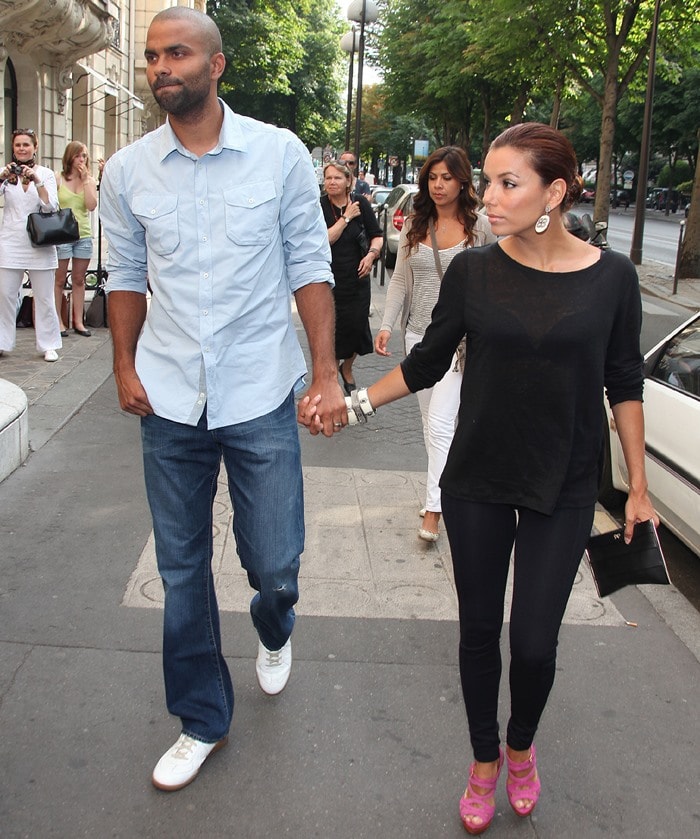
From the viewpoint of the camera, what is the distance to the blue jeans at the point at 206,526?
113 inches

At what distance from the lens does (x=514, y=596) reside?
8.99ft

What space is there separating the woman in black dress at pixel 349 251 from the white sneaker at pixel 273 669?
427 cm

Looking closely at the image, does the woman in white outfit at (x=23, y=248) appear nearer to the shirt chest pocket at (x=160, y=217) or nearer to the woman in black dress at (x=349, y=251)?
the woman in black dress at (x=349, y=251)

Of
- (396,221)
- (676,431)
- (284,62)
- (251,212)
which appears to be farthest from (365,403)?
(284,62)

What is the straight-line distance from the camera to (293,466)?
2949mm

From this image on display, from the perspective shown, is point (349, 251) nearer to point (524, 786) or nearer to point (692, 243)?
point (524, 786)

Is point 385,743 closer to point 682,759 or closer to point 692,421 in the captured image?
point 682,759

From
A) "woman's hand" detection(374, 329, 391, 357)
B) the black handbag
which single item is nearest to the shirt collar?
"woman's hand" detection(374, 329, 391, 357)

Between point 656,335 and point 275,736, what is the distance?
10762 mm

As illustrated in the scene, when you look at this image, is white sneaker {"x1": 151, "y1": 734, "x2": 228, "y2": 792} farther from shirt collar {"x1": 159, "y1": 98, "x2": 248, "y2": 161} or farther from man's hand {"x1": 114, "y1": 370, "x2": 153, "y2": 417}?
shirt collar {"x1": 159, "y1": 98, "x2": 248, "y2": 161}

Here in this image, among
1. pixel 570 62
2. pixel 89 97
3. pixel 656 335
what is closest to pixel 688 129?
pixel 570 62

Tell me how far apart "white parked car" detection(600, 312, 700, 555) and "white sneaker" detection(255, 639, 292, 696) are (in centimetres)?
214

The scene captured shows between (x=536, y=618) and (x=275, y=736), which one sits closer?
(x=536, y=618)

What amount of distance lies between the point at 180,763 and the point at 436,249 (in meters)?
2.99
